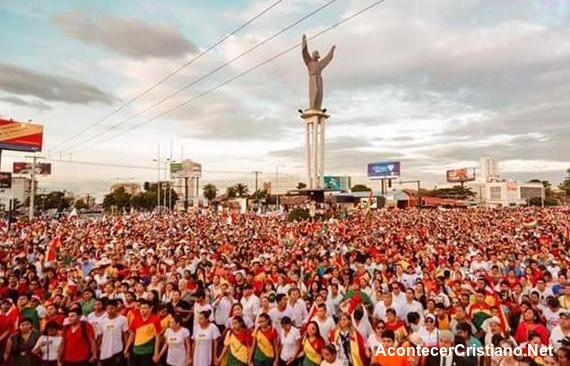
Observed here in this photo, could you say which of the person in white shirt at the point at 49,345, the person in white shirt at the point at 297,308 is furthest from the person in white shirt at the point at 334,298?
the person in white shirt at the point at 49,345

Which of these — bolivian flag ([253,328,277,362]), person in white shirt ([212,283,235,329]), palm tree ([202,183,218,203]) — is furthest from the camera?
palm tree ([202,183,218,203])

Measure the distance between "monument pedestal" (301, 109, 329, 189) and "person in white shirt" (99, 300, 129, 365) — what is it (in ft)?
178

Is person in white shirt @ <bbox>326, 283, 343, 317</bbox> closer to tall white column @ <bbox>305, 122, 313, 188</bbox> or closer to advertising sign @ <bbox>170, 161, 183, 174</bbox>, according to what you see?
tall white column @ <bbox>305, 122, 313, 188</bbox>

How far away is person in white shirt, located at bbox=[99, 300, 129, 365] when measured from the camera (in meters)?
6.80

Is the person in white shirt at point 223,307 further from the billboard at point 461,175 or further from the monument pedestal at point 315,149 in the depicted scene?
the billboard at point 461,175

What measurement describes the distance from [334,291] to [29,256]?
1116 cm

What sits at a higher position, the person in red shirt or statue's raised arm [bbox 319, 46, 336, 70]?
statue's raised arm [bbox 319, 46, 336, 70]

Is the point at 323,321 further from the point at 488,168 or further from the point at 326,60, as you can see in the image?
the point at 488,168

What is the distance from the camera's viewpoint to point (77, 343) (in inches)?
259

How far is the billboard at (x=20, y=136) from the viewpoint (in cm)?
4431

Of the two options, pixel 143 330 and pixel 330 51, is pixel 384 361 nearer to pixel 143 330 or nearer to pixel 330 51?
pixel 143 330

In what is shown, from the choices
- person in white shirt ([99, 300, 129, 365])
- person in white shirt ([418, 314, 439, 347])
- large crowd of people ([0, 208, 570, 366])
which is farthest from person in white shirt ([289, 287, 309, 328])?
person in white shirt ([99, 300, 129, 365])

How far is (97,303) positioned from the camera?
288 inches

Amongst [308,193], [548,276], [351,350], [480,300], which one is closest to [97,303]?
[351,350]
